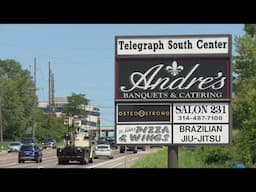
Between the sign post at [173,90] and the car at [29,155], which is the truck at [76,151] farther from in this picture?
the sign post at [173,90]

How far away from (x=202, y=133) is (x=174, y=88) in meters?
1.20

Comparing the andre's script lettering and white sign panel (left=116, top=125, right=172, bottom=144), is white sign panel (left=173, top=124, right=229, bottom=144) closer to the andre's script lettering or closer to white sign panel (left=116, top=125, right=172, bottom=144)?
white sign panel (left=116, top=125, right=172, bottom=144)

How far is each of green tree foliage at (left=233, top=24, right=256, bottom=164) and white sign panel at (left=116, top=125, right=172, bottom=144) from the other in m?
15.7

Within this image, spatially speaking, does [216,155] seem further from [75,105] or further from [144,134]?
[75,105]

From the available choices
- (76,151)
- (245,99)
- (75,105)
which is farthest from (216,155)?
(75,105)

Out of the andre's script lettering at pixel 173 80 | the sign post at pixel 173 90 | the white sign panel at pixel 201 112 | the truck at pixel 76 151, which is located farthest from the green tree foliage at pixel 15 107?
the andre's script lettering at pixel 173 80

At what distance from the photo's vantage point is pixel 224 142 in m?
11.3

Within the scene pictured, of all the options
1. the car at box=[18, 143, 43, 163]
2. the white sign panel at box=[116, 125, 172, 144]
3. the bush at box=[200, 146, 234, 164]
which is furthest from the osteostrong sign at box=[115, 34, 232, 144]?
the car at box=[18, 143, 43, 163]

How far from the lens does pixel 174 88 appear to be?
1060cm
